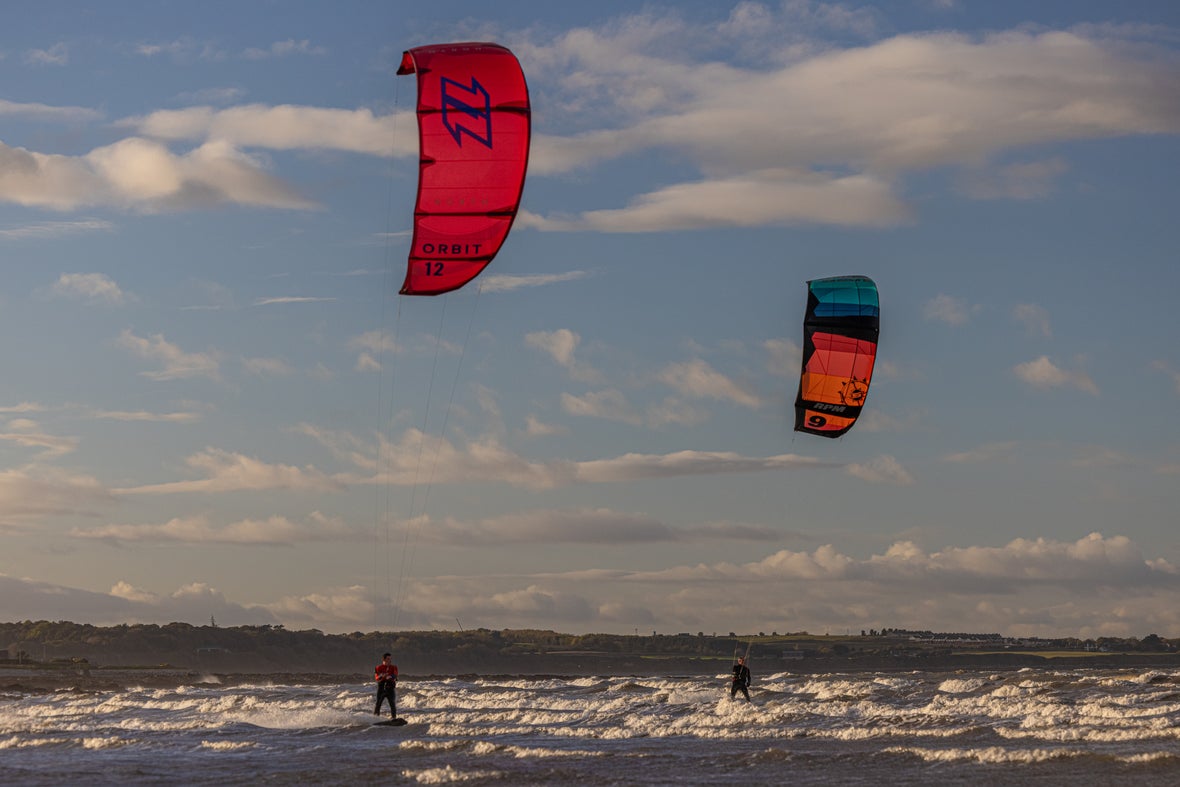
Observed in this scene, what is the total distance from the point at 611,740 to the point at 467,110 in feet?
42.1

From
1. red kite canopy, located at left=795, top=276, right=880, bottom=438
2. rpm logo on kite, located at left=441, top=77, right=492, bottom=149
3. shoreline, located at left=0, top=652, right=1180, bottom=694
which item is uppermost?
rpm logo on kite, located at left=441, top=77, right=492, bottom=149

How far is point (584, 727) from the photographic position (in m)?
32.3

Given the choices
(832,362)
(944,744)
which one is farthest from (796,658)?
(944,744)

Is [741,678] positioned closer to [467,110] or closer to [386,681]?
[386,681]

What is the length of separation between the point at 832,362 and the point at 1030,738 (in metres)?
13.0

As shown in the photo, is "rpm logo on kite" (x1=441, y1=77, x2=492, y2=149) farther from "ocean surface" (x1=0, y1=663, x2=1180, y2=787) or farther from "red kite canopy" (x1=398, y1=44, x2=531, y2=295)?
"ocean surface" (x1=0, y1=663, x2=1180, y2=787)

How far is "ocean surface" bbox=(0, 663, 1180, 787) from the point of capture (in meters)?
21.7

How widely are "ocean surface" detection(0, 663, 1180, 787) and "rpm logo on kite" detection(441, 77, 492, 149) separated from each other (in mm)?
10420

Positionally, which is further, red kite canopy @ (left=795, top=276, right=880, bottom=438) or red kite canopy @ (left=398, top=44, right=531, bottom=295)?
red kite canopy @ (left=795, top=276, right=880, bottom=438)

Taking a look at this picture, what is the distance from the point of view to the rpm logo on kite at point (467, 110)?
23.9 meters

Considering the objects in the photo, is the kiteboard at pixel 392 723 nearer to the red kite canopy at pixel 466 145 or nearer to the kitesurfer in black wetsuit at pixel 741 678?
the kitesurfer in black wetsuit at pixel 741 678

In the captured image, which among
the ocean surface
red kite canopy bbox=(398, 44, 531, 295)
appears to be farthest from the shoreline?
red kite canopy bbox=(398, 44, 531, 295)

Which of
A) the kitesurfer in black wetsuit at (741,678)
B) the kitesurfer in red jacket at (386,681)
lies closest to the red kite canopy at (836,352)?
the kitesurfer in black wetsuit at (741,678)

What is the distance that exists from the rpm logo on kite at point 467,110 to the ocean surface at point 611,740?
10420mm
